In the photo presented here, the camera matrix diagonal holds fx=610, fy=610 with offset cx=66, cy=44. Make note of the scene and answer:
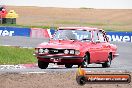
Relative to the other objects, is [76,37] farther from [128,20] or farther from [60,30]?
[128,20]

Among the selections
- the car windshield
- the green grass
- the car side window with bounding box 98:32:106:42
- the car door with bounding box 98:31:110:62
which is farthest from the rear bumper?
the green grass

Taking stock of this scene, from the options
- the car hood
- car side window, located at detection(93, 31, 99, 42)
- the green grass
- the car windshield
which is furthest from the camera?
the green grass

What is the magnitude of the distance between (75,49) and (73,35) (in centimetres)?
126

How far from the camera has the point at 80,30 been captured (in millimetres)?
18938

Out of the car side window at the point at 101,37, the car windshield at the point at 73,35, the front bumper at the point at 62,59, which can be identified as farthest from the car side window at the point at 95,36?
the front bumper at the point at 62,59

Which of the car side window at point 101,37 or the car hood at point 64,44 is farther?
the car side window at point 101,37

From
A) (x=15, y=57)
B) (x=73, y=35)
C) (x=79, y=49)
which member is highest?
(x=73, y=35)

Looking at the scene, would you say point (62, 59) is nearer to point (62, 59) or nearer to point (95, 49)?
point (62, 59)

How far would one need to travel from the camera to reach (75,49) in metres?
17.5

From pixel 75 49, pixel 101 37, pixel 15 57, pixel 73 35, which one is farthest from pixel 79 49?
pixel 15 57

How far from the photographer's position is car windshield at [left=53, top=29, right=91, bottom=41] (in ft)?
61.1

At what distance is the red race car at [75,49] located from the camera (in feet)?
57.5

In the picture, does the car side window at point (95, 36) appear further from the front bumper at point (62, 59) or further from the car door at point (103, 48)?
the front bumper at point (62, 59)

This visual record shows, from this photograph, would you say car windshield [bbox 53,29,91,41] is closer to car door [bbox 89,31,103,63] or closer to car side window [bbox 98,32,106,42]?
car door [bbox 89,31,103,63]
